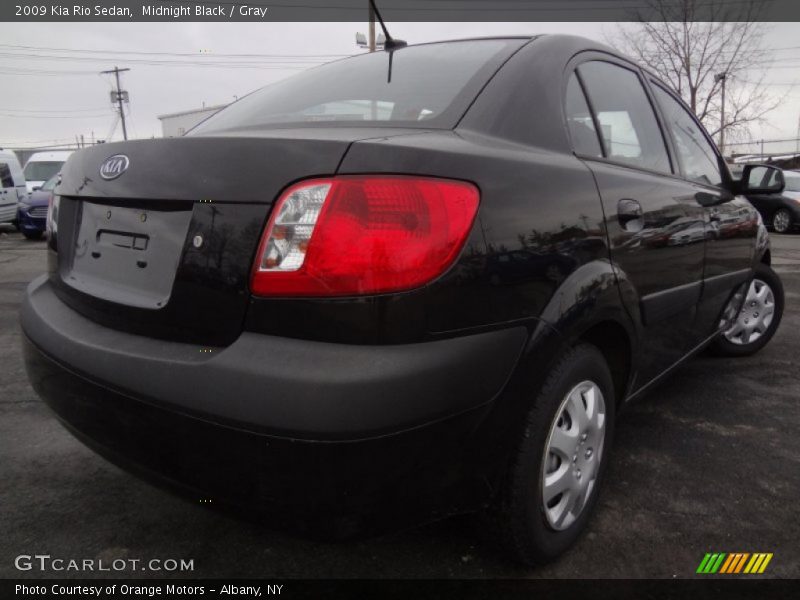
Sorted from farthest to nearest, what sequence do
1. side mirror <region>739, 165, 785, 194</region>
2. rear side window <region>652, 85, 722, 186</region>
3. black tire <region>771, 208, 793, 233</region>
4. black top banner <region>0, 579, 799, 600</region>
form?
black tire <region>771, 208, 793, 233</region>
side mirror <region>739, 165, 785, 194</region>
rear side window <region>652, 85, 722, 186</region>
black top banner <region>0, 579, 799, 600</region>

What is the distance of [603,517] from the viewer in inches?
84.6

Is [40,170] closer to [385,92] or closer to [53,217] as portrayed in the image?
[53,217]

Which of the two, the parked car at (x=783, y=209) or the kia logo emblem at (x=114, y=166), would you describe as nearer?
the kia logo emblem at (x=114, y=166)

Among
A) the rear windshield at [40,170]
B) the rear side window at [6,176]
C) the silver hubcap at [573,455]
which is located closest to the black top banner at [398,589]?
the silver hubcap at [573,455]

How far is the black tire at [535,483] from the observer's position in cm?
163

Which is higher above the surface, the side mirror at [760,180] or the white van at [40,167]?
the side mirror at [760,180]

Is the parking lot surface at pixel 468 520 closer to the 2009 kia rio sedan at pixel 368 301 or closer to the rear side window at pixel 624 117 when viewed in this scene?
the 2009 kia rio sedan at pixel 368 301

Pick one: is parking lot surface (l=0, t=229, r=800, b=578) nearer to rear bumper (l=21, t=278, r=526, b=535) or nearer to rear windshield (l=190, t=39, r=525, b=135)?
rear bumper (l=21, t=278, r=526, b=535)

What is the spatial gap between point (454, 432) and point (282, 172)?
28.0 inches

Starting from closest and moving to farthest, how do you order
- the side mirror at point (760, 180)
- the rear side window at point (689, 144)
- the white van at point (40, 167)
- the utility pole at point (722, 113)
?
1. the rear side window at point (689, 144)
2. the side mirror at point (760, 180)
3. the white van at point (40, 167)
4. the utility pole at point (722, 113)

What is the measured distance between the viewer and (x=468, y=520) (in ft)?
5.82

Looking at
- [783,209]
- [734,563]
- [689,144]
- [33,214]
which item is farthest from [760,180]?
[33,214]

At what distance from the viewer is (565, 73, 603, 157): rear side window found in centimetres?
197

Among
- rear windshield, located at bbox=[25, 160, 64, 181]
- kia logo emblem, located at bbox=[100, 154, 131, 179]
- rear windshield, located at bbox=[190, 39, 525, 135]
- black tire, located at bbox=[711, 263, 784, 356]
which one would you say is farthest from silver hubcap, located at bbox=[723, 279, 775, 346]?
rear windshield, located at bbox=[25, 160, 64, 181]
